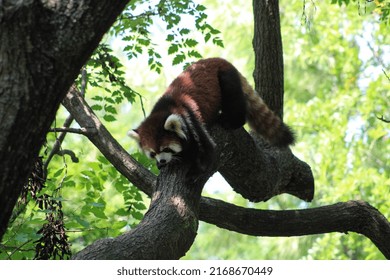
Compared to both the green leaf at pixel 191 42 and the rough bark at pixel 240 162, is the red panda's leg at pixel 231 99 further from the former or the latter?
the green leaf at pixel 191 42

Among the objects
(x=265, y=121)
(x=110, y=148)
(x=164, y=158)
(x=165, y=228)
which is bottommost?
(x=165, y=228)

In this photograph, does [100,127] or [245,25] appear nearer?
[100,127]

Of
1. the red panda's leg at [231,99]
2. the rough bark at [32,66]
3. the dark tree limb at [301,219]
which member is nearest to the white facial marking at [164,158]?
the red panda's leg at [231,99]

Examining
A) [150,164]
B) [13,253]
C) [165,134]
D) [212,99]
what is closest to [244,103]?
[212,99]

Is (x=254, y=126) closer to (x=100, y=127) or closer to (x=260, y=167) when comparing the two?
(x=260, y=167)

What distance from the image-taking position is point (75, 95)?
205 inches

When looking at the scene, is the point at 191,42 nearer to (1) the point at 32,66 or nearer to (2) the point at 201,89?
(2) the point at 201,89

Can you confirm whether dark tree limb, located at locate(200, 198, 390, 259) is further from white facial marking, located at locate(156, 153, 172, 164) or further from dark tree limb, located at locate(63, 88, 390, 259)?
white facial marking, located at locate(156, 153, 172, 164)

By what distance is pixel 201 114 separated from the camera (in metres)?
4.60

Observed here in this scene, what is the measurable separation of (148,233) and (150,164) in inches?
→ 95.4

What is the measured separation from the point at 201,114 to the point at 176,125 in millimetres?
349

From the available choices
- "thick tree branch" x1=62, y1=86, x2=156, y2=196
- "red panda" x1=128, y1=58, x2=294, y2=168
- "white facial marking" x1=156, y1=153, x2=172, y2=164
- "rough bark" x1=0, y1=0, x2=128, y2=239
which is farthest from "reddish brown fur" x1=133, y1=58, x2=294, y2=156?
"rough bark" x1=0, y1=0, x2=128, y2=239

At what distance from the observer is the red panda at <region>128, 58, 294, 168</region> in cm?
438

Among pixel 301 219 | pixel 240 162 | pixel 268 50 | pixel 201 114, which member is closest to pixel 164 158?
pixel 201 114
